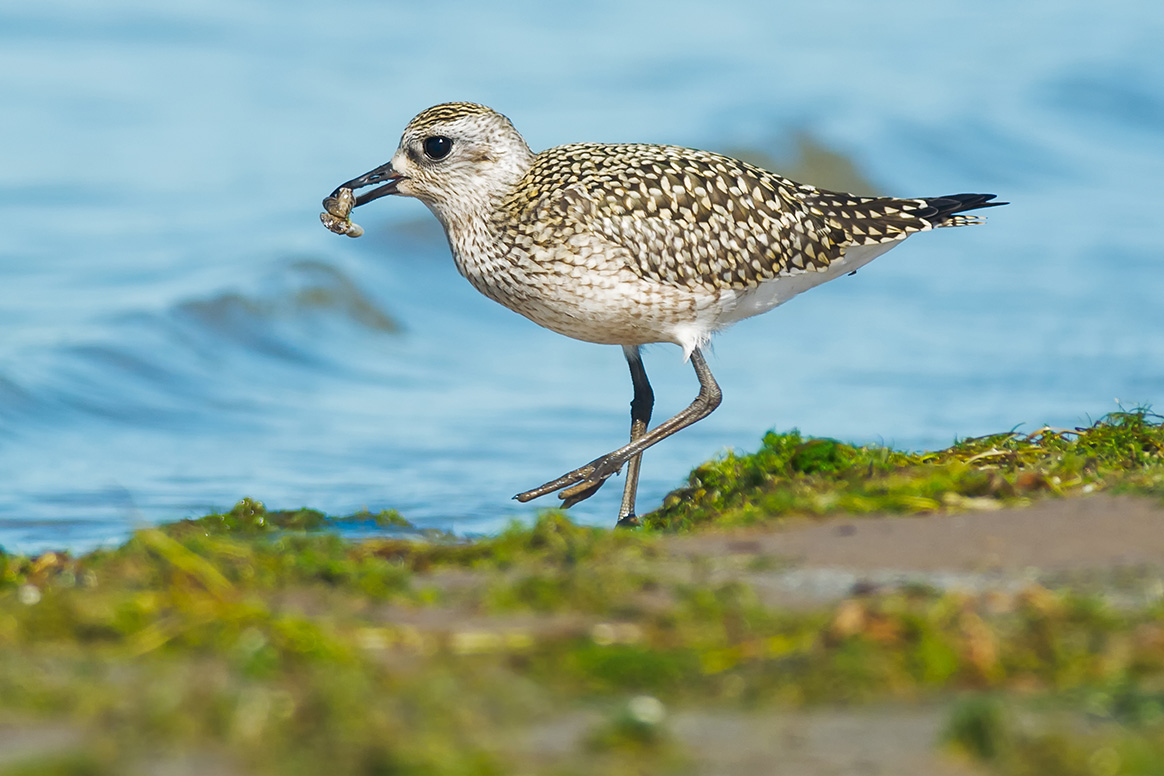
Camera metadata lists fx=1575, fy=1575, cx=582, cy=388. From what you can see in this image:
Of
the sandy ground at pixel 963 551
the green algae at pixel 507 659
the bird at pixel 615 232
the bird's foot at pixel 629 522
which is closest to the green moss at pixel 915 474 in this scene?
the bird's foot at pixel 629 522

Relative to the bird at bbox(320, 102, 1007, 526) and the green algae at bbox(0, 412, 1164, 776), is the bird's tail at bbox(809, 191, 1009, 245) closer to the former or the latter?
the bird at bbox(320, 102, 1007, 526)

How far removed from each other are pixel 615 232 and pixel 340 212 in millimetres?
1445

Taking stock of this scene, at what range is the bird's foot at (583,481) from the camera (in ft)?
25.1

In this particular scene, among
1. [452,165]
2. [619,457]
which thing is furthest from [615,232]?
[619,457]

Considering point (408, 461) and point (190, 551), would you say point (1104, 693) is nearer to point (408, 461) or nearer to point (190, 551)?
point (190, 551)

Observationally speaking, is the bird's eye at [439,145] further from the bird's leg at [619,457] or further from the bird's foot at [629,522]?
the bird's foot at [629,522]

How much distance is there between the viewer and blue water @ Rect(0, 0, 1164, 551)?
11.0 m

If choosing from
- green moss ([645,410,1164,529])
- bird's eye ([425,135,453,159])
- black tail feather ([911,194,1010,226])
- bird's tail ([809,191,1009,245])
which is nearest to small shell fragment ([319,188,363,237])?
bird's eye ([425,135,453,159])

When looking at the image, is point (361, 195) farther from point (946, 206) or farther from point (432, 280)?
point (432, 280)

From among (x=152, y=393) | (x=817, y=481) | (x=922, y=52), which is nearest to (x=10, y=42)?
(x=152, y=393)

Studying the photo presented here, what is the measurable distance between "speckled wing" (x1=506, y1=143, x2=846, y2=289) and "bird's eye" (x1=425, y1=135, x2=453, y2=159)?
425 millimetres

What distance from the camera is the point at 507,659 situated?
383 cm

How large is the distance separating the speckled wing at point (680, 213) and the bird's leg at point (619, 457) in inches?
21.3

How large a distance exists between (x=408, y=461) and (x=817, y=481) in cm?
509
